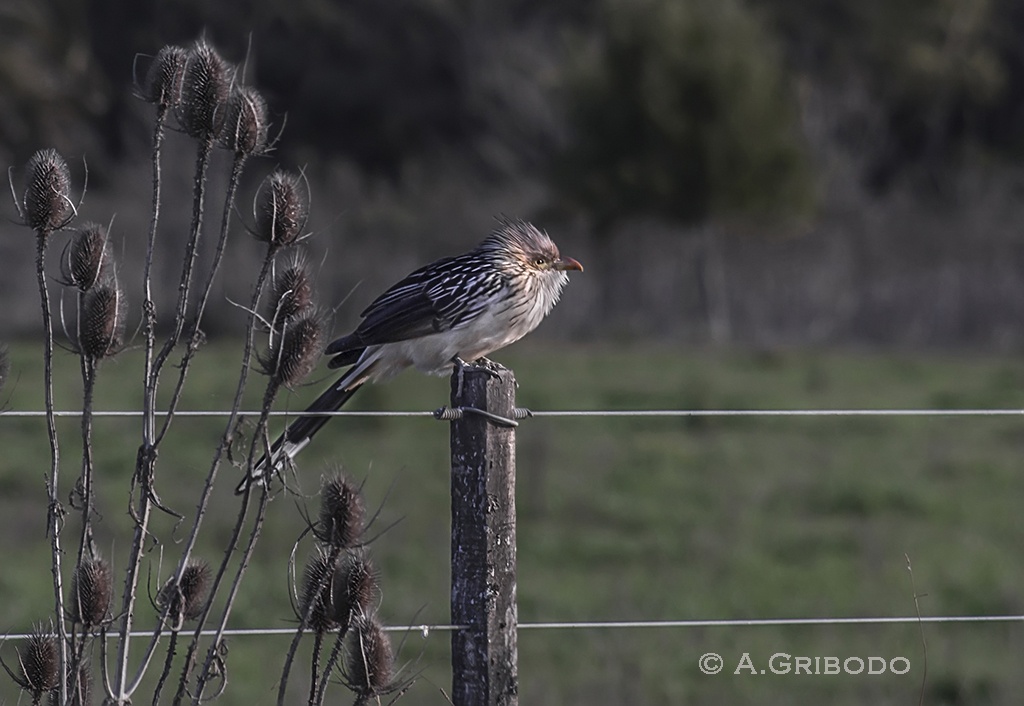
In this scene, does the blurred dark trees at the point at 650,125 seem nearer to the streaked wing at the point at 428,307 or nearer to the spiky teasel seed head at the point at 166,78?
the streaked wing at the point at 428,307

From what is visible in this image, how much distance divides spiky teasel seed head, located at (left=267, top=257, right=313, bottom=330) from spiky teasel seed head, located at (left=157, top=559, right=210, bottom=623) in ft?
1.75

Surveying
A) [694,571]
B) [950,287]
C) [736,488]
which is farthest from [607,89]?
[694,571]

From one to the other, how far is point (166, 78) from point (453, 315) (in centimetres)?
203

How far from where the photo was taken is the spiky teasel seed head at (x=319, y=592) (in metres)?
3.28

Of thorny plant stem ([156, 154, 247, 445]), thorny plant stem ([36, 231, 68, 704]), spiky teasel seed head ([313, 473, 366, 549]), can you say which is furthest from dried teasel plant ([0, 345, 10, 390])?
spiky teasel seed head ([313, 473, 366, 549])

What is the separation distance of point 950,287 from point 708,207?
5624mm

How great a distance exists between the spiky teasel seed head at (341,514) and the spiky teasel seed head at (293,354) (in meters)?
0.23

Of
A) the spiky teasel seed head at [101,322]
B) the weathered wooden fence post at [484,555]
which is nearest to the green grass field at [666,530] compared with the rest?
the weathered wooden fence post at [484,555]

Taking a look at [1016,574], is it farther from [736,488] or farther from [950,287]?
[950,287]

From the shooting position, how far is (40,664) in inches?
131

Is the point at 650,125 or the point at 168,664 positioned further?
the point at 650,125

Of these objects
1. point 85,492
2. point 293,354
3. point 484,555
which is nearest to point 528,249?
point 484,555

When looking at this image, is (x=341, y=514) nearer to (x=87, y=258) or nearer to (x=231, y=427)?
(x=231, y=427)

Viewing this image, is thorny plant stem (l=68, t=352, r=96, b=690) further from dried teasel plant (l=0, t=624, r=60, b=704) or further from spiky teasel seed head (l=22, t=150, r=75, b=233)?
spiky teasel seed head (l=22, t=150, r=75, b=233)
